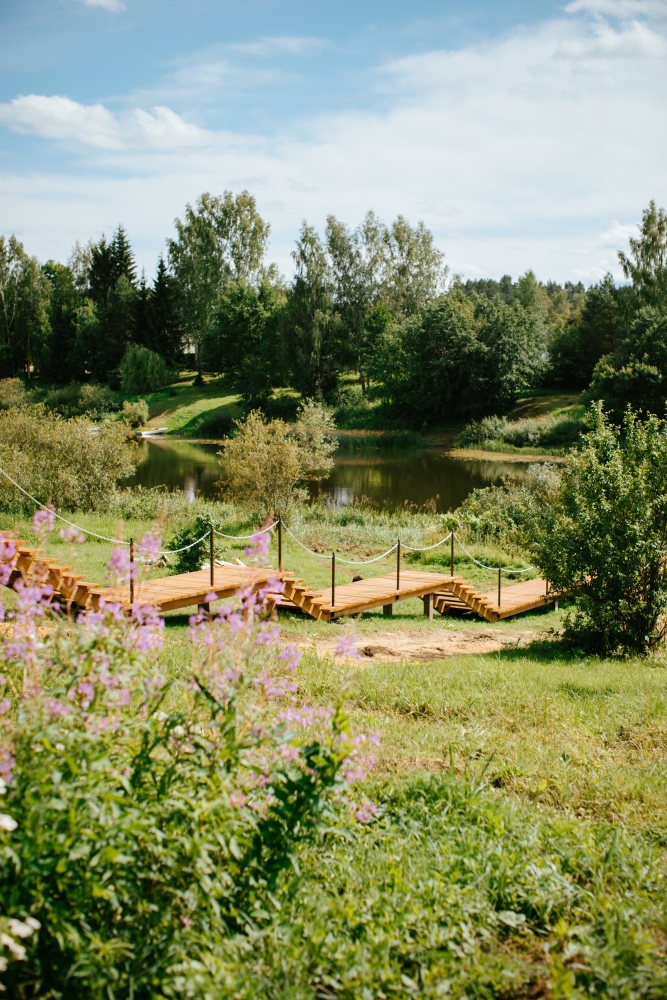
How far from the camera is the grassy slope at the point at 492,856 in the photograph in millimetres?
3164

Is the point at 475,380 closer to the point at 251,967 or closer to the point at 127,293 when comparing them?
the point at 127,293

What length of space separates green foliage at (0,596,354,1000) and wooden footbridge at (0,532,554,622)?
5041 millimetres

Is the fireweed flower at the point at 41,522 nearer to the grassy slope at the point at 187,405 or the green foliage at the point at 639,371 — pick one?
the green foliage at the point at 639,371

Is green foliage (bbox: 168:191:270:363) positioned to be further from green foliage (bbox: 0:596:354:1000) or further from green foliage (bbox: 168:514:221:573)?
green foliage (bbox: 0:596:354:1000)

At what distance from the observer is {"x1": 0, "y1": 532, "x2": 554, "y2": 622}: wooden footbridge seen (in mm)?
10289

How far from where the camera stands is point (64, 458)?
65.4 ft

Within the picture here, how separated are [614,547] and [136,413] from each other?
162 feet

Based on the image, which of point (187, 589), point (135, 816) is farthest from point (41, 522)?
point (187, 589)

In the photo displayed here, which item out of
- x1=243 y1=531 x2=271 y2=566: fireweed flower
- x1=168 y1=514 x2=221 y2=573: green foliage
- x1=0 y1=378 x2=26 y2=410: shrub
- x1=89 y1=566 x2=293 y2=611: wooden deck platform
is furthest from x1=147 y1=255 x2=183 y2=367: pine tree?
x1=243 y1=531 x2=271 y2=566: fireweed flower

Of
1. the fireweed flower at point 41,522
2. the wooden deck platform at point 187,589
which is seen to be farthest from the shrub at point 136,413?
the fireweed flower at point 41,522

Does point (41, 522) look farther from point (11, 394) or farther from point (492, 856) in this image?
point (11, 394)

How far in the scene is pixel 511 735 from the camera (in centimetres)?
613

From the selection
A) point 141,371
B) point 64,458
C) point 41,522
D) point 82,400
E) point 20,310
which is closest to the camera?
point 41,522

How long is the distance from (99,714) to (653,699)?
5422mm
